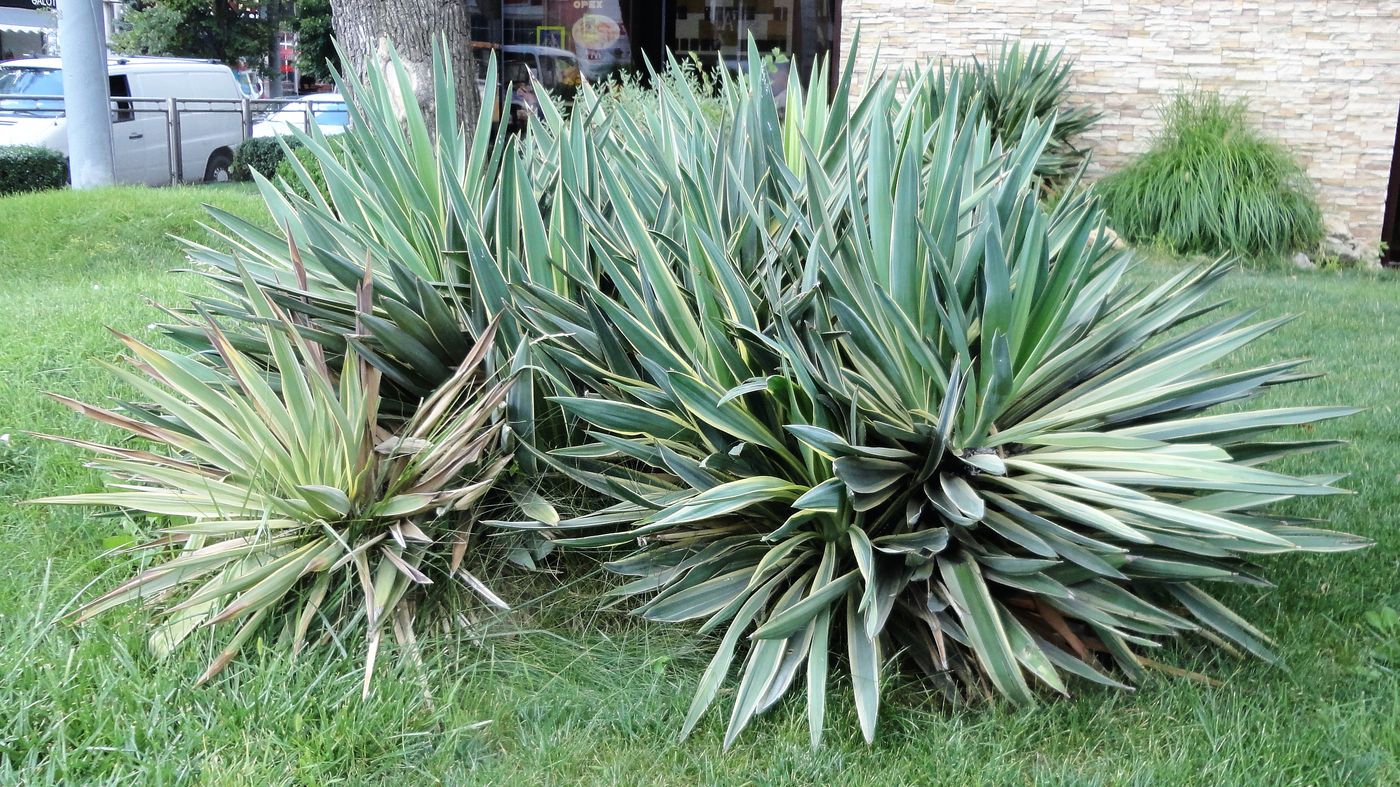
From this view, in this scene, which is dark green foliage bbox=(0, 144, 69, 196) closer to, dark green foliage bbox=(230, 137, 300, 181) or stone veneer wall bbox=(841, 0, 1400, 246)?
dark green foliage bbox=(230, 137, 300, 181)

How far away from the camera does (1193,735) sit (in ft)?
9.26

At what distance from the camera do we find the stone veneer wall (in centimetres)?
1142

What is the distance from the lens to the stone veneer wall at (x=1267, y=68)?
37.5 feet

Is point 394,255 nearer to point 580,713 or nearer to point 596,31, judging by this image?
point 580,713

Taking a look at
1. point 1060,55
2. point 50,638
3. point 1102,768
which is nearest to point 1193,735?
point 1102,768

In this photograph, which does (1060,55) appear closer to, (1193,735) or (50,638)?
(1193,735)

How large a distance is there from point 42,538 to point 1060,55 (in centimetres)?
1044

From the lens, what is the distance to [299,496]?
3.20m

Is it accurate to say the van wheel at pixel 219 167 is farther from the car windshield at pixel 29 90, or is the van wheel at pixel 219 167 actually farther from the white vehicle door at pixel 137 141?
the car windshield at pixel 29 90

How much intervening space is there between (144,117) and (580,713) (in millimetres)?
18572

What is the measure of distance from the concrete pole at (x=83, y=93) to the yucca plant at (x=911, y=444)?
10.5 meters

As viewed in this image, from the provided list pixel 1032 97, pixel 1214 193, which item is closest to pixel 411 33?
pixel 1032 97

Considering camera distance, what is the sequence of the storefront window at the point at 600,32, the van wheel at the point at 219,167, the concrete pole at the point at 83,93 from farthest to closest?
the van wheel at the point at 219,167 → the storefront window at the point at 600,32 → the concrete pole at the point at 83,93

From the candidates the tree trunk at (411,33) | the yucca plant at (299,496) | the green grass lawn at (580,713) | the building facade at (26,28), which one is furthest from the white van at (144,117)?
the building facade at (26,28)
